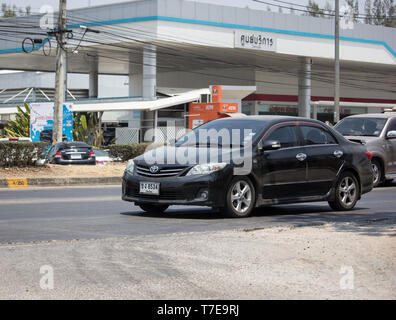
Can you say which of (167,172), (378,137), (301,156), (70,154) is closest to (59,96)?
(70,154)

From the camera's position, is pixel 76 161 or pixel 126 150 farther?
pixel 76 161

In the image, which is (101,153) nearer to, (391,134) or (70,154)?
(70,154)

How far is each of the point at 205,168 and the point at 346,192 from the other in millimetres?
3154

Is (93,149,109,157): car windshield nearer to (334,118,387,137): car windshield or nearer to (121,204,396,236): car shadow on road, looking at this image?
(334,118,387,137): car windshield

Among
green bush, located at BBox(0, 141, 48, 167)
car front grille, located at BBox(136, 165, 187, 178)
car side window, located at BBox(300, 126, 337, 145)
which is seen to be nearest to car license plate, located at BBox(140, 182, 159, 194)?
car front grille, located at BBox(136, 165, 187, 178)

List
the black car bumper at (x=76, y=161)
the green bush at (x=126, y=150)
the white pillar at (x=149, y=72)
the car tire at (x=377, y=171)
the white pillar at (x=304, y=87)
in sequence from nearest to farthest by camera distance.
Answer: the car tire at (x=377, y=171) < the green bush at (x=126, y=150) < the black car bumper at (x=76, y=161) < the white pillar at (x=149, y=72) < the white pillar at (x=304, y=87)

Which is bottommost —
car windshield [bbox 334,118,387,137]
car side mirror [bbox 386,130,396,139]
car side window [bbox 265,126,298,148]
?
car side window [bbox 265,126,298,148]

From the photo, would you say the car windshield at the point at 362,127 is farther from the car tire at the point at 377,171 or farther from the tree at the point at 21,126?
the tree at the point at 21,126

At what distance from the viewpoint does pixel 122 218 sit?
452 inches

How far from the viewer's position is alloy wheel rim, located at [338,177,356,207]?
1319 cm

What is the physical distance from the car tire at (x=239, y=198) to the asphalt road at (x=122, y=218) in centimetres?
18

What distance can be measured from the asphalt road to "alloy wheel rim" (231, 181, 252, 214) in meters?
0.23

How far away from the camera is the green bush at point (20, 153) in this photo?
19.7 m

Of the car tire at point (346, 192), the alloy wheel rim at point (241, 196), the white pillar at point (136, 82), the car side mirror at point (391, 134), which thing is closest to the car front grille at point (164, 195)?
the alloy wheel rim at point (241, 196)
